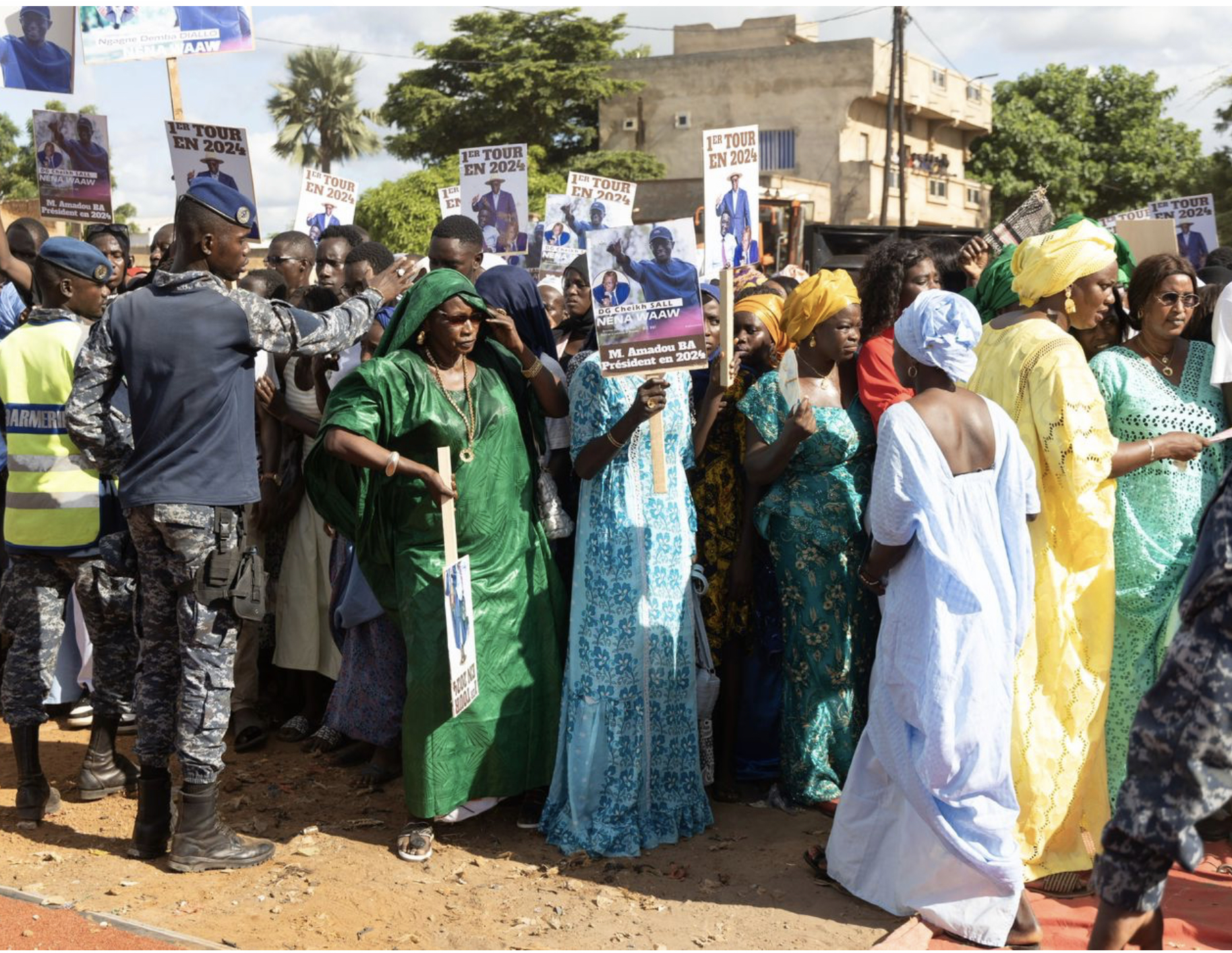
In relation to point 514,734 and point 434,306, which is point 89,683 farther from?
point 434,306

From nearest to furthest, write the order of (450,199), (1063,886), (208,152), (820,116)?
(1063,886)
(208,152)
(450,199)
(820,116)

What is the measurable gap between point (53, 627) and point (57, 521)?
0.45 meters

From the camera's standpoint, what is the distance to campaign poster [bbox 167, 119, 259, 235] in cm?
788

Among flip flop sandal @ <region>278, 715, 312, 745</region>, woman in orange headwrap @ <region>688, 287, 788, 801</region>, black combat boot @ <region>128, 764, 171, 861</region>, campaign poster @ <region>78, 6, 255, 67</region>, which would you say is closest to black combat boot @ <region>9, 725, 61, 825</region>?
black combat boot @ <region>128, 764, 171, 861</region>

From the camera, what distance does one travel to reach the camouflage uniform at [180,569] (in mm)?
4754

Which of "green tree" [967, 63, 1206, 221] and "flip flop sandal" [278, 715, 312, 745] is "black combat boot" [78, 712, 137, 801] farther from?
"green tree" [967, 63, 1206, 221]

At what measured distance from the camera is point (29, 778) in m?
5.41

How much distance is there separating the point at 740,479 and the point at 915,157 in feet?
138

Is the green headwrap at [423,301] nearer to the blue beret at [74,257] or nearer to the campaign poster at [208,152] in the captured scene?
the blue beret at [74,257]

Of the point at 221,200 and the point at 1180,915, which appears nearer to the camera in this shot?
the point at 1180,915

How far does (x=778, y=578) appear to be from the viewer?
5422mm

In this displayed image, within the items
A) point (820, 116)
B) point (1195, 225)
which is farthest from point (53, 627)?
point (820, 116)

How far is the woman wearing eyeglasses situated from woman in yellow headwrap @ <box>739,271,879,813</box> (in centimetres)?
98

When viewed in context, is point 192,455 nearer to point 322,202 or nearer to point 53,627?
point 53,627
